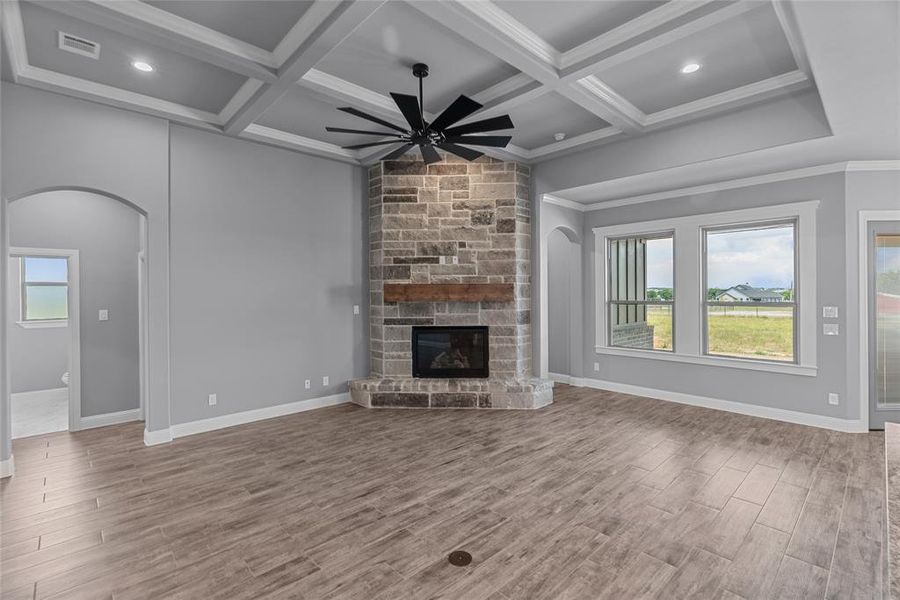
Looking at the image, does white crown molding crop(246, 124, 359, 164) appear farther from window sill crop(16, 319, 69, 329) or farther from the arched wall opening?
window sill crop(16, 319, 69, 329)

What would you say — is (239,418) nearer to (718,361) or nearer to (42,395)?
(42,395)

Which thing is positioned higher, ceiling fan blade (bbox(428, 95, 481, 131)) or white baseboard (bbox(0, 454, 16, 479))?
ceiling fan blade (bbox(428, 95, 481, 131))

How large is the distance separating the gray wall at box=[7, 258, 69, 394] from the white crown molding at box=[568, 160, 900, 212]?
341 inches

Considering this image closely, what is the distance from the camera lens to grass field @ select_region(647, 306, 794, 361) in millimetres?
4926

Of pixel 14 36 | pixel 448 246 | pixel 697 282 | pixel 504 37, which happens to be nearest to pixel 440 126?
pixel 504 37

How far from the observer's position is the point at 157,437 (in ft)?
13.7

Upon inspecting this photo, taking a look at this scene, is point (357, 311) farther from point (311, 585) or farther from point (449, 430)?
point (311, 585)

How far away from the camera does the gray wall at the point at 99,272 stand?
4569 millimetres

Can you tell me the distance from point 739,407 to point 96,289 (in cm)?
763

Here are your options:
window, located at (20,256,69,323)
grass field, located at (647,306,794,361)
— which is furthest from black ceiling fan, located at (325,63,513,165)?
window, located at (20,256,69,323)

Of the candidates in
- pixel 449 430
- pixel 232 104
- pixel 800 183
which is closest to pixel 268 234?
pixel 232 104

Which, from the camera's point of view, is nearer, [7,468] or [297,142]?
[7,468]

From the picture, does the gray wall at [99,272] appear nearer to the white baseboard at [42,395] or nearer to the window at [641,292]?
the white baseboard at [42,395]

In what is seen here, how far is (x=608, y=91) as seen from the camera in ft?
12.7
